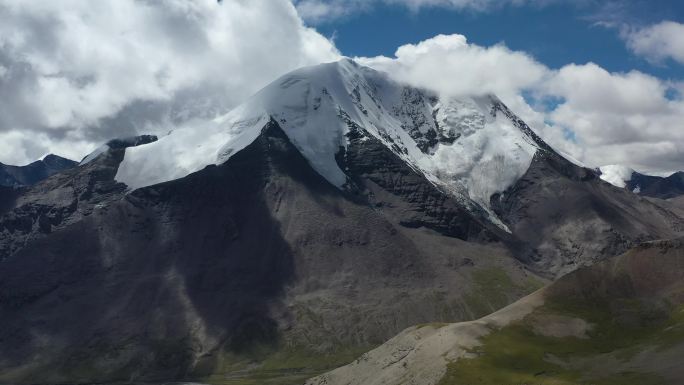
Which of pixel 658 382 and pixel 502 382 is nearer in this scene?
pixel 658 382

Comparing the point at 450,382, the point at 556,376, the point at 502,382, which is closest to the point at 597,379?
the point at 556,376

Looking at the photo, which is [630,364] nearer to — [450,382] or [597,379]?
[597,379]

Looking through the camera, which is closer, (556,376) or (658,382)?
(658,382)

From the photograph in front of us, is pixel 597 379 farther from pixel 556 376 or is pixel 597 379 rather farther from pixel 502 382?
pixel 502 382

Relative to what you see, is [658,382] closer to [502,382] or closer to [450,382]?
[502,382]

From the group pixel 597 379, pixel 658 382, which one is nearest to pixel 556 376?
pixel 597 379

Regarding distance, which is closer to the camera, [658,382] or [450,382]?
[658,382]

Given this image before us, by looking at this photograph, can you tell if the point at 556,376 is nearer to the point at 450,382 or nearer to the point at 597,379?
the point at 597,379
